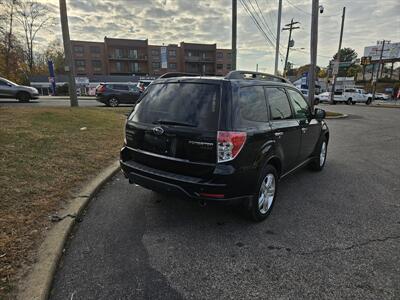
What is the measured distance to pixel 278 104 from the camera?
12.9ft

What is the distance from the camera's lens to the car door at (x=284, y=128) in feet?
12.1

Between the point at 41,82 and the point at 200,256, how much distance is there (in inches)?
2343

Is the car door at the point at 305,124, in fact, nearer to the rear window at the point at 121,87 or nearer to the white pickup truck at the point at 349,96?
the rear window at the point at 121,87

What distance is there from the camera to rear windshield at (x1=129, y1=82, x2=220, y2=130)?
9.77 ft

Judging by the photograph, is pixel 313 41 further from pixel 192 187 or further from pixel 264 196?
pixel 192 187

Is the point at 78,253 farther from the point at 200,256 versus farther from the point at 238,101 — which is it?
the point at 238,101

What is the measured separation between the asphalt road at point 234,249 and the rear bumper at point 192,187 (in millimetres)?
388

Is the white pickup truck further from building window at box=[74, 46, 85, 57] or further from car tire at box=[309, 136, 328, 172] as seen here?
building window at box=[74, 46, 85, 57]

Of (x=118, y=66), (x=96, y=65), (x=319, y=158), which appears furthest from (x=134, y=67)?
(x=319, y=158)

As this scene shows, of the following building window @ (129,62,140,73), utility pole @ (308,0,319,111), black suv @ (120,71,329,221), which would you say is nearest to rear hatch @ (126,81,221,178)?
black suv @ (120,71,329,221)

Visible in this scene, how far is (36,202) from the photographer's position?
3484 mm

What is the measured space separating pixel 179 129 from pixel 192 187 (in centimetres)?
66

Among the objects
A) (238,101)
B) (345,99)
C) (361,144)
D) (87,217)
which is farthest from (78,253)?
(345,99)

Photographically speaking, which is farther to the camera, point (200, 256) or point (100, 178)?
point (100, 178)
